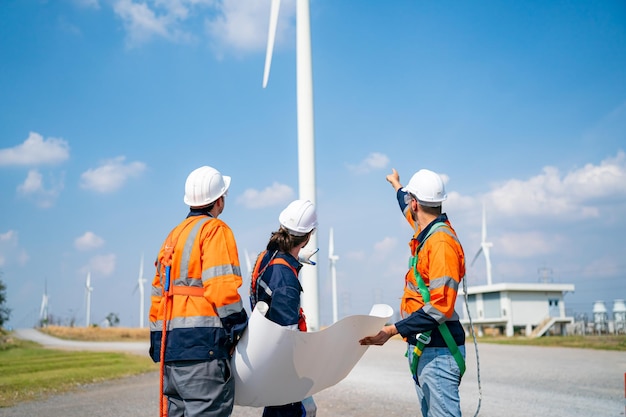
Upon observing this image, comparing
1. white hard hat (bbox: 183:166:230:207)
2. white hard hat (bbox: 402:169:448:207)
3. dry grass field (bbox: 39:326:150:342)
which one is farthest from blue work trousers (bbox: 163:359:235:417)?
dry grass field (bbox: 39:326:150:342)

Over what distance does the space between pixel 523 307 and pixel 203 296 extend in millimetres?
48542

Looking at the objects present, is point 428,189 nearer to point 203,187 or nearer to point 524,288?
point 203,187

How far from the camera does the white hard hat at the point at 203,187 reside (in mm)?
4773

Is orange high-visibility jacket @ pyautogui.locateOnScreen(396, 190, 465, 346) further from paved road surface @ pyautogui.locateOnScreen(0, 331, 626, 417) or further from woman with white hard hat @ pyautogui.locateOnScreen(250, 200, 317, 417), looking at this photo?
paved road surface @ pyautogui.locateOnScreen(0, 331, 626, 417)

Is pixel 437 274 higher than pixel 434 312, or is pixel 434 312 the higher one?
pixel 437 274

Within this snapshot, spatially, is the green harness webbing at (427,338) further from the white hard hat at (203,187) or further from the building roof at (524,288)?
the building roof at (524,288)

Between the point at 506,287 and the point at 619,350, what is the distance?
2529cm

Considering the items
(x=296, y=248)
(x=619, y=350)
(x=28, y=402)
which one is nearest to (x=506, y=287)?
(x=619, y=350)

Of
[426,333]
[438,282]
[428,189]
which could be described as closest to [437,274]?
[438,282]

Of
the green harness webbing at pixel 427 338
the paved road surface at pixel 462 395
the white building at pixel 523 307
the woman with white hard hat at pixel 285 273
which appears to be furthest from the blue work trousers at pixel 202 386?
the white building at pixel 523 307

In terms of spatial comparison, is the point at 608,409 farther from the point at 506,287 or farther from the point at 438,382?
the point at 506,287

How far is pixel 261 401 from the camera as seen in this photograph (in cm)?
464

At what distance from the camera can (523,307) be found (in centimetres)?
4866

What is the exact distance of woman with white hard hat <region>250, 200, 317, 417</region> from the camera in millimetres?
4652
